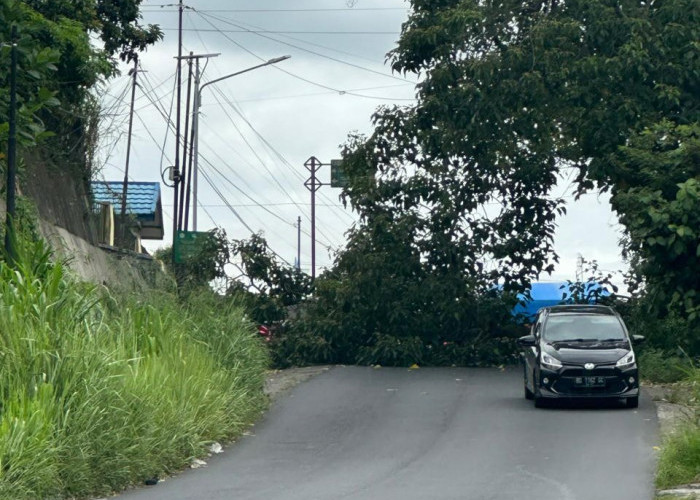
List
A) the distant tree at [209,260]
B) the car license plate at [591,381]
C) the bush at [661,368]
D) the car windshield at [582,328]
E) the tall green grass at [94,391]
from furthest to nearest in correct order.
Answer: the distant tree at [209,260], the bush at [661,368], the car windshield at [582,328], the car license plate at [591,381], the tall green grass at [94,391]

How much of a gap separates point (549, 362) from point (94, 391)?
9.43m

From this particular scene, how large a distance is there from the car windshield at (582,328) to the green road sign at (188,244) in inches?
525

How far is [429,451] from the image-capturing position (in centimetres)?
1659

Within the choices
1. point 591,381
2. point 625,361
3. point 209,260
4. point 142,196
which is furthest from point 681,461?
point 142,196

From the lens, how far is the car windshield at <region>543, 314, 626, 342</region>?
21734mm

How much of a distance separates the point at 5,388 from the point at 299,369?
17.0 m

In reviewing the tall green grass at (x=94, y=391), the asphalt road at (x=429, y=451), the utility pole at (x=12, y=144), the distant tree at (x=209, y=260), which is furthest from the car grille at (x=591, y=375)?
the distant tree at (x=209, y=260)

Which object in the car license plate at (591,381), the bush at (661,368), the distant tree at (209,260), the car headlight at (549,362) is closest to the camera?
the car license plate at (591,381)

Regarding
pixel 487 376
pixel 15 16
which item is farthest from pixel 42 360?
pixel 487 376

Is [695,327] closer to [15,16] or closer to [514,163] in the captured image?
[514,163]

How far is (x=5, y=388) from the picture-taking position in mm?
13781

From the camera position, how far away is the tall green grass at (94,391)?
12.7m

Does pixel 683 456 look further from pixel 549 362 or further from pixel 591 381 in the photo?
pixel 549 362

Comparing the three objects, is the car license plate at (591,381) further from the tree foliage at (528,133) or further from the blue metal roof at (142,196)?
the blue metal roof at (142,196)
